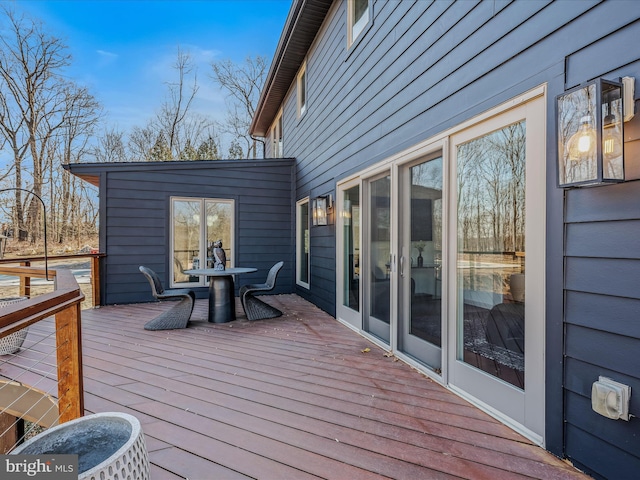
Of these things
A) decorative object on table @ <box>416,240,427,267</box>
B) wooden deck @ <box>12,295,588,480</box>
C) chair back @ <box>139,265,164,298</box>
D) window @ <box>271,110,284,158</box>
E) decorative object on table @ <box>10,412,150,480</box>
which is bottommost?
wooden deck @ <box>12,295,588,480</box>

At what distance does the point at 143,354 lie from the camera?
342cm

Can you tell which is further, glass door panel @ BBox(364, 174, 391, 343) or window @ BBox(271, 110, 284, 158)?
window @ BBox(271, 110, 284, 158)

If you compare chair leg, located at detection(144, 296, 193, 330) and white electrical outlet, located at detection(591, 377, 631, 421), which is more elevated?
white electrical outlet, located at detection(591, 377, 631, 421)

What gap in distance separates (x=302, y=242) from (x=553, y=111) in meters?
5.15

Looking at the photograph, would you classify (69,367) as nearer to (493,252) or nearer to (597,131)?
(493,252)

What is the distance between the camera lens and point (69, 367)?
1764 millimetres

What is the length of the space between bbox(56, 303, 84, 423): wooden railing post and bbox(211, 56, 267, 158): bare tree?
42.9ft

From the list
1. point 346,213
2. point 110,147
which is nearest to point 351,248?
point 346,213

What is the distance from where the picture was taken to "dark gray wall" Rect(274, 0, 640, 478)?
1.50 m

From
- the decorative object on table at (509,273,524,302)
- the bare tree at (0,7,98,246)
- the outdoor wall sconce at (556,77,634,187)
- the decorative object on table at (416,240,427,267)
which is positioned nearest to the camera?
the outdoor wall sconce at (556,77,634,187)

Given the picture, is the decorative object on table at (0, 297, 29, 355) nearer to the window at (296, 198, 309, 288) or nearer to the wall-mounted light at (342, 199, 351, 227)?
the wall-mounted light at (342, 199, 351, 227)

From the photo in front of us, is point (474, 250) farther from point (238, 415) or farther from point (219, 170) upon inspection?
point (219, 170)

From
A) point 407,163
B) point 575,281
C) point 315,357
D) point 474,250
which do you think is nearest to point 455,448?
point 575,281

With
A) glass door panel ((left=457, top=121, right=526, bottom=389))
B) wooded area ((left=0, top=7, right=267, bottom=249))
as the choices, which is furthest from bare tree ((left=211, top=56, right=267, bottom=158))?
glass door panel ((left=457, top=121, right=526, bottom=389))
